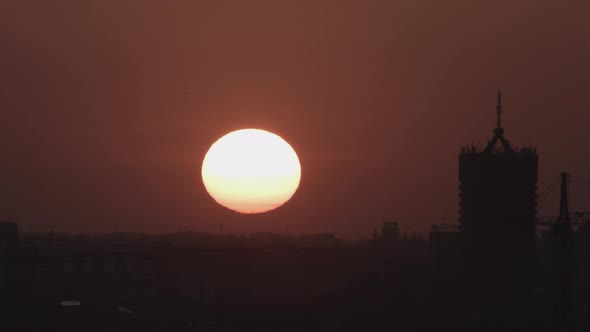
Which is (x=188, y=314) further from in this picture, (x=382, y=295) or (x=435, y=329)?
(x=382, y=295)

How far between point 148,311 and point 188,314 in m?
4.82

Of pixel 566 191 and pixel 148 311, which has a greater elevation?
pixel 566 191

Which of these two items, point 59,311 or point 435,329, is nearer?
point 59,311

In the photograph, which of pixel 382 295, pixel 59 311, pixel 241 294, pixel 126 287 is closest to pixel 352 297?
pixel 382 295

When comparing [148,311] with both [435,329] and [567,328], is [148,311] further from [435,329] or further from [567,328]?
[567,328]

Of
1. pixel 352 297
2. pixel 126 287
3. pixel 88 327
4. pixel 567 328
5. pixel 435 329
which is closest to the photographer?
pixel 88 327

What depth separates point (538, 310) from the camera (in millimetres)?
193375

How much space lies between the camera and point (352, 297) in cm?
17875

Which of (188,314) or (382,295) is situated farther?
(382,295)

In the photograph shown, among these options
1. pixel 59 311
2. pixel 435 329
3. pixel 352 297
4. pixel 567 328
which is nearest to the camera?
pixel 59 311

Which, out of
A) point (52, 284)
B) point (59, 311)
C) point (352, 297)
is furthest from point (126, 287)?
point (59, 311)

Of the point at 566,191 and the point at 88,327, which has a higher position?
the point at 566,191

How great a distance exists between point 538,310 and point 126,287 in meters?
65.0

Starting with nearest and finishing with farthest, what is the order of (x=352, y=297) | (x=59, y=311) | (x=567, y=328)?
(x=59, y=311)
(x=567, y=328)
(x=352, y=297)
